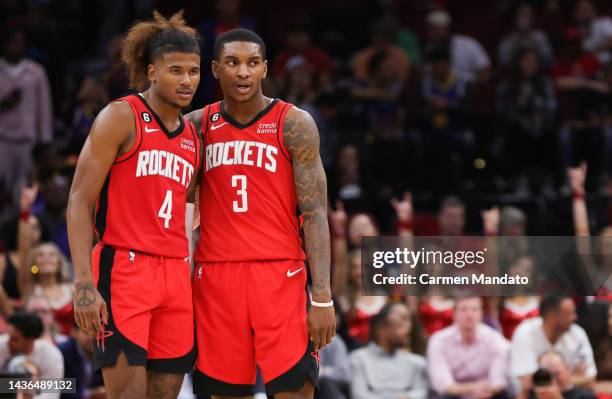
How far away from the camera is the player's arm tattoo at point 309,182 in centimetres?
641

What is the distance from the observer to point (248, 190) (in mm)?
6469

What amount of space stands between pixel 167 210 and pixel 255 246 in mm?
509

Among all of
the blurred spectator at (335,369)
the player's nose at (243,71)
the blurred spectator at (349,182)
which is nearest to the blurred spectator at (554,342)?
the blurred spectator at (335,369)

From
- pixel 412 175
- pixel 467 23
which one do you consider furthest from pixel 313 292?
pixel 467 23

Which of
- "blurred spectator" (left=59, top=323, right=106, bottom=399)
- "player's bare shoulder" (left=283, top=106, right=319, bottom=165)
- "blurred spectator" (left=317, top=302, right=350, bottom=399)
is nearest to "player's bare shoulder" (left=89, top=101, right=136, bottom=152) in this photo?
"player's bare shoulder" (left=283, top=106, right=319, bottom=165)

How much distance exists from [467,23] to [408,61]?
8.51 feet

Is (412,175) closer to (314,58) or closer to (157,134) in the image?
(314,58)

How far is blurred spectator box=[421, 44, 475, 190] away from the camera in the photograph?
1261 centimetres

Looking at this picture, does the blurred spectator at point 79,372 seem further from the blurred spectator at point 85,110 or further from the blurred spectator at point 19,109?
the blurred spectator at point 19,109

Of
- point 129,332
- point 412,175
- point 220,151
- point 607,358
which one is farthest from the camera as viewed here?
point 412,175

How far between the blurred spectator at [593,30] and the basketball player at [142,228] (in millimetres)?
8900

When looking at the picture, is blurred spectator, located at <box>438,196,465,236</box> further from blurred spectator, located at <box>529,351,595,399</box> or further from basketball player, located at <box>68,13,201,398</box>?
basketball player, located at <box>68,13,201,398</box>

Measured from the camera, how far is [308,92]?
13062mm

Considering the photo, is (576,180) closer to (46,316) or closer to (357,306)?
(357,306)
